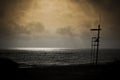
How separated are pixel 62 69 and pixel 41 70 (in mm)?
3082

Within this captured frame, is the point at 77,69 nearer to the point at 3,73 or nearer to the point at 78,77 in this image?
the point at 78,77

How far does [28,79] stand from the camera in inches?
1460

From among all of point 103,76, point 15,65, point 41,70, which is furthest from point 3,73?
point 103,76

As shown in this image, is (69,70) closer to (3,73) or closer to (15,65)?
(15,65)

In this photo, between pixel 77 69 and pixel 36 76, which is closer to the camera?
pixel 36 76

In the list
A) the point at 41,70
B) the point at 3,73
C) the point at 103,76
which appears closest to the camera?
the point at 3,73

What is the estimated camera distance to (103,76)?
3778 cm

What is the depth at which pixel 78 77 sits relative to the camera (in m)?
38.9

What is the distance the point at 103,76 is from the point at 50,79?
6.20 m

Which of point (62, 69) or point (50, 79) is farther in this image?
point (62, 69)

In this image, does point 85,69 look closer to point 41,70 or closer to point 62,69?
point 62,69

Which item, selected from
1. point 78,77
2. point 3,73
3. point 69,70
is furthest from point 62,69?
point 3,73

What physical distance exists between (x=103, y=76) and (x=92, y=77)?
148 centimetres

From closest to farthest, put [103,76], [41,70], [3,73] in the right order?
[3,73] < [103,76] < [41,70]
